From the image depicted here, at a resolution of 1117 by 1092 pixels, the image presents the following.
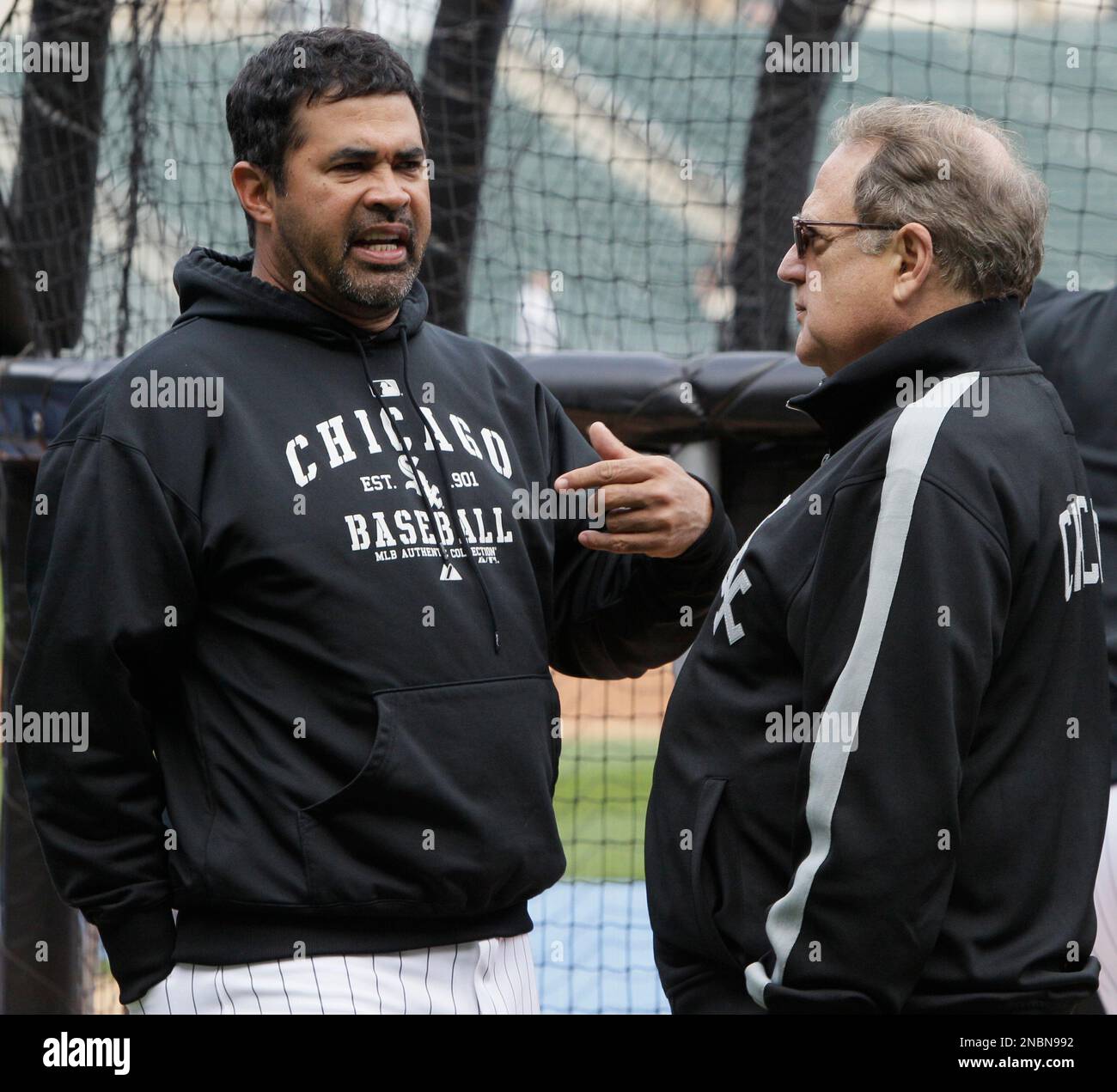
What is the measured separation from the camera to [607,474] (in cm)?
195

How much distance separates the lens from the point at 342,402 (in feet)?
6.52

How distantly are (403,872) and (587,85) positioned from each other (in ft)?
21.0

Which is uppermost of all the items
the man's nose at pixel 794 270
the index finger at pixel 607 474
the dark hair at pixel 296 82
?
the dark hair at pixel 296 82

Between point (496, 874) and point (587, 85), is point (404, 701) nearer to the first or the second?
point (496, 874)

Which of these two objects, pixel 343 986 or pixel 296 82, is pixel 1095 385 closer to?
pixel 296 82

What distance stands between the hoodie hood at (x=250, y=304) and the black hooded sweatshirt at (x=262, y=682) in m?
0.06

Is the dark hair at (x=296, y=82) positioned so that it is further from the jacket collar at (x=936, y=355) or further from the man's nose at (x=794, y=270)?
the jacket collar at (x=936, y=355)

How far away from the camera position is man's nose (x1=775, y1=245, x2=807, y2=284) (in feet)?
6.08

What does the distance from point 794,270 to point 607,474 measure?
1.19 ft

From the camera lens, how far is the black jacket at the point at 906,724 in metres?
1.53

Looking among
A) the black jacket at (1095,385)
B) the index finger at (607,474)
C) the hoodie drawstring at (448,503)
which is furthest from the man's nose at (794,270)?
the black jacket at (1095,385)

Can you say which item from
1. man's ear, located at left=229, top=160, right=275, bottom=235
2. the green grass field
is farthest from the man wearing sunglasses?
the green grass field

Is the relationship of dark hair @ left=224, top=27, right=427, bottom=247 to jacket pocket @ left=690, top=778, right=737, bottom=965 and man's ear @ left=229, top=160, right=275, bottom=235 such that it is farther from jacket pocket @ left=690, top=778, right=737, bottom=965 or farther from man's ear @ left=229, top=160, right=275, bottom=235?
jacket pocket @ left=690, top=778, right=737, bottom=965
